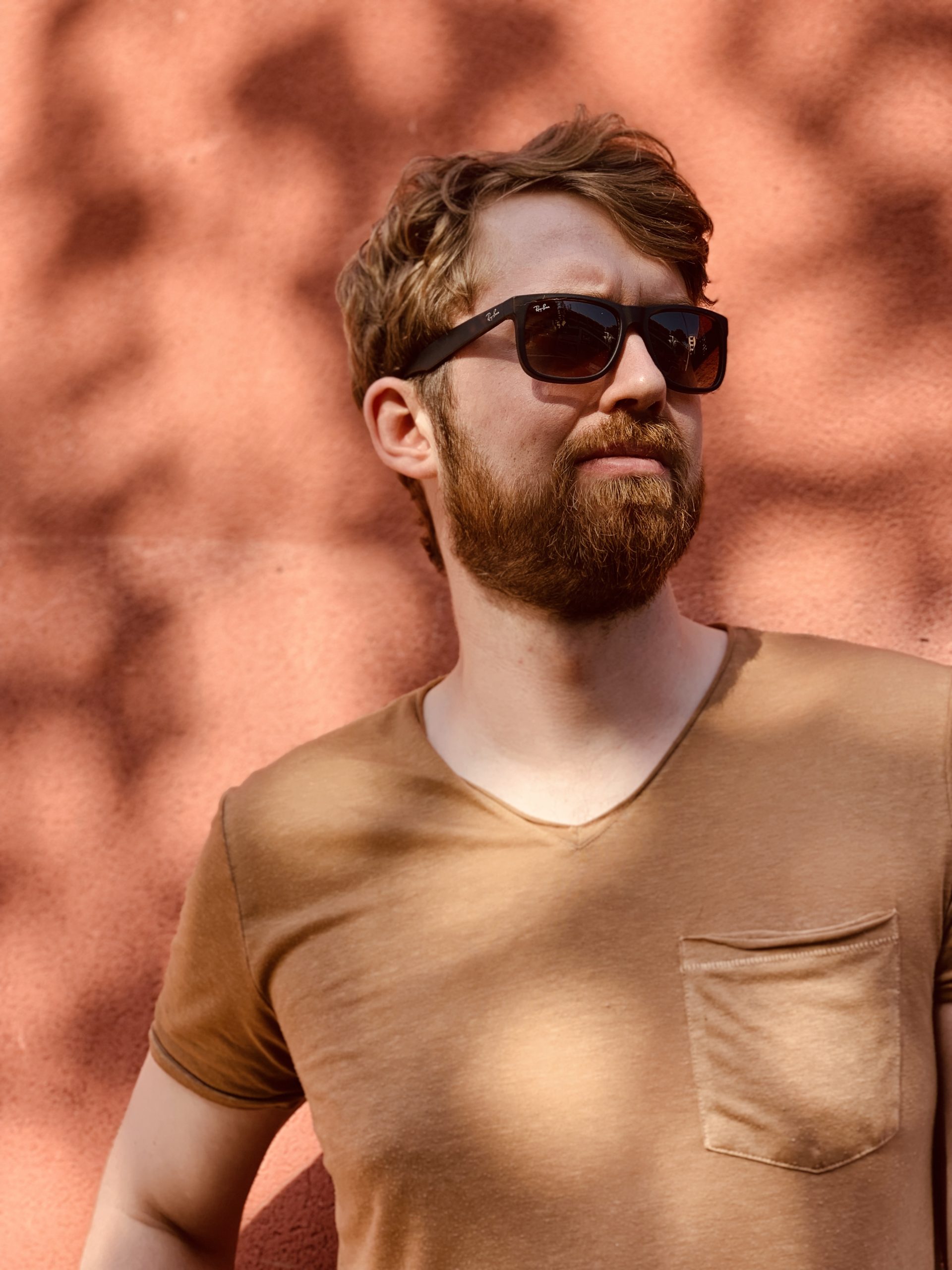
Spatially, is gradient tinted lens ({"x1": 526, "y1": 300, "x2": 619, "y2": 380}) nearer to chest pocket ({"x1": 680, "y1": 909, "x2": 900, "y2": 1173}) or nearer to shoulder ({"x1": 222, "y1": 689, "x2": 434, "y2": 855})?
shoulder ({"x1": 222, "y1": 689, "x2": 434, "y2": 855})

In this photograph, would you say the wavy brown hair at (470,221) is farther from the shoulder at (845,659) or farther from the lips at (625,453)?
the shoulder at (845,659)

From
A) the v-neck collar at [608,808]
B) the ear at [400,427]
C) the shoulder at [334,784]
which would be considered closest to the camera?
the v-neck collar at [608,808]

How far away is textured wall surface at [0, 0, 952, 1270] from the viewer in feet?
6.14

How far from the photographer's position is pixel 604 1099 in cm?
121

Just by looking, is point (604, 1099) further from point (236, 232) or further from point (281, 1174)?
point (236, 232)

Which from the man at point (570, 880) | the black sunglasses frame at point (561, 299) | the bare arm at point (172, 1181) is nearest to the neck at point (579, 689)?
the man at point (570, 880)

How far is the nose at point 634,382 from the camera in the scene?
1341mm

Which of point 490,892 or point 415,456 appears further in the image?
point 415,456

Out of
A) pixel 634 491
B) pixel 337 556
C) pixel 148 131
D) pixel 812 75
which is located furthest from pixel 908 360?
pixel 148 131

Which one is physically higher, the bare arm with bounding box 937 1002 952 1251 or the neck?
the neck

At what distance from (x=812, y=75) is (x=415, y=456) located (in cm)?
104

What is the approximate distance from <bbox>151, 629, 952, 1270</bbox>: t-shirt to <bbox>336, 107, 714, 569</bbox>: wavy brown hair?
1.74 ft

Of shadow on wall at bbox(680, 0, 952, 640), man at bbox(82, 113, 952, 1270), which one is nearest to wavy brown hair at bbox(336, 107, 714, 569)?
man at bbox(82, 113, 952, 1270)

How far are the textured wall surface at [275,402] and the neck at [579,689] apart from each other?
1.65 feet
